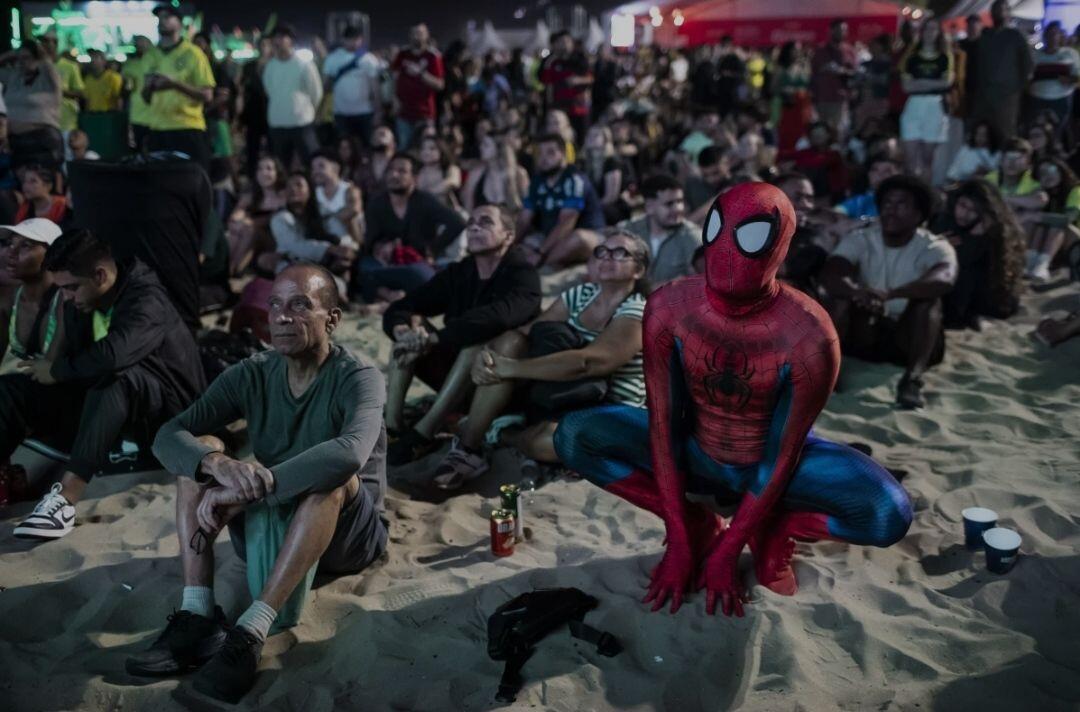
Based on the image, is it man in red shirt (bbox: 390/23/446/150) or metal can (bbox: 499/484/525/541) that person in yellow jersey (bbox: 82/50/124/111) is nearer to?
man in red shirt (bbox: 390/23/446/150)

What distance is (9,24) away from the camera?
11.3 m

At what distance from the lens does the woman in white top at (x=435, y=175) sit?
8594 millimetres

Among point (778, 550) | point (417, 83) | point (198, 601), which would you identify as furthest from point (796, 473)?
point (417, 83)

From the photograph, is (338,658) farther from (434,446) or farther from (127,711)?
(434,446)

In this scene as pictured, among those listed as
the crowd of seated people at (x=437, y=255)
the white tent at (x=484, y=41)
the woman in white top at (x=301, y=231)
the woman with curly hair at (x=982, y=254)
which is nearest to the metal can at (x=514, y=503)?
the crowd of seated people at (x=437, y=255)

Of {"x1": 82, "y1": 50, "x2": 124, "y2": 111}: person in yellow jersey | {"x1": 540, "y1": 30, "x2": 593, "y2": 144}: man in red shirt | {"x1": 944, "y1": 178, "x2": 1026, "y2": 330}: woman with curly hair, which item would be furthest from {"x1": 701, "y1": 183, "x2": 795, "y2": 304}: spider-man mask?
{"x1": 82, "y1": 50, "x2": 124, "y2": 111}: person in yellow jersey

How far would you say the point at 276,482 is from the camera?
117 inches

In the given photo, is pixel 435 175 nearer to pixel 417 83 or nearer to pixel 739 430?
pixel 417 83

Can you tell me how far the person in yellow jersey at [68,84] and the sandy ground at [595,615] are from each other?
7222 mm

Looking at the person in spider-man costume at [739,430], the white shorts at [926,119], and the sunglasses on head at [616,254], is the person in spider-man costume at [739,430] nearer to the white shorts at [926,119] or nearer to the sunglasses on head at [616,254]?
the sunglasses on head at [616,254]

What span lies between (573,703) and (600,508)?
1308 millimetres

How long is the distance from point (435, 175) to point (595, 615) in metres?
6.07

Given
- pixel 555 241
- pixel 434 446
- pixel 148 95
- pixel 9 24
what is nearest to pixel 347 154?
pixel 148 95

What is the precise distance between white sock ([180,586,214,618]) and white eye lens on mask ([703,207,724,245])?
1.89m
